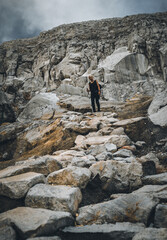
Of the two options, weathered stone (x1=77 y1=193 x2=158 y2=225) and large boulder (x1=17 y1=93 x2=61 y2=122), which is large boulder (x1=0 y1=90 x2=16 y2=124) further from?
weathered stone (x1=77 y1=193 x2=158 y2=225)

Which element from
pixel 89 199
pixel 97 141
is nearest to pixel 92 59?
pixel 97 141

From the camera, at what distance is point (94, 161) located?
4488mm

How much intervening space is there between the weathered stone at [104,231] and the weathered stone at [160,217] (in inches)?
9.2

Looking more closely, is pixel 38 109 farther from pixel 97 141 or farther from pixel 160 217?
pixel 160 217

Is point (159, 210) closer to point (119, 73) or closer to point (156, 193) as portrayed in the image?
point (156, 193)

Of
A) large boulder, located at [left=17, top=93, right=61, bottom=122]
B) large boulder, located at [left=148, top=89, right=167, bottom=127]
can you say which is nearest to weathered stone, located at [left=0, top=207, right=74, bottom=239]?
large boulder, located at [left=148, top=89, right=167, bottom=127]

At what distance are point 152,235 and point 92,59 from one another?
2759cm

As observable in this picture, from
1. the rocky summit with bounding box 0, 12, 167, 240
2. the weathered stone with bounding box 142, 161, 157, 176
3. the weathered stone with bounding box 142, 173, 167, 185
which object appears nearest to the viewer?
the rocky summit with bounding box 0, 12, 167, 240

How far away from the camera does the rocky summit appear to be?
2.43 metres

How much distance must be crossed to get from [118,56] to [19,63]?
2293 centimetres

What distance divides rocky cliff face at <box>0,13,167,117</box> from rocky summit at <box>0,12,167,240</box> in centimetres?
20

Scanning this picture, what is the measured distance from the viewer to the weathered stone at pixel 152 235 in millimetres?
1950

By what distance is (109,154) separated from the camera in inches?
185

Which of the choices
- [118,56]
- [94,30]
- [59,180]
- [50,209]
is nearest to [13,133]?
[59,180]
